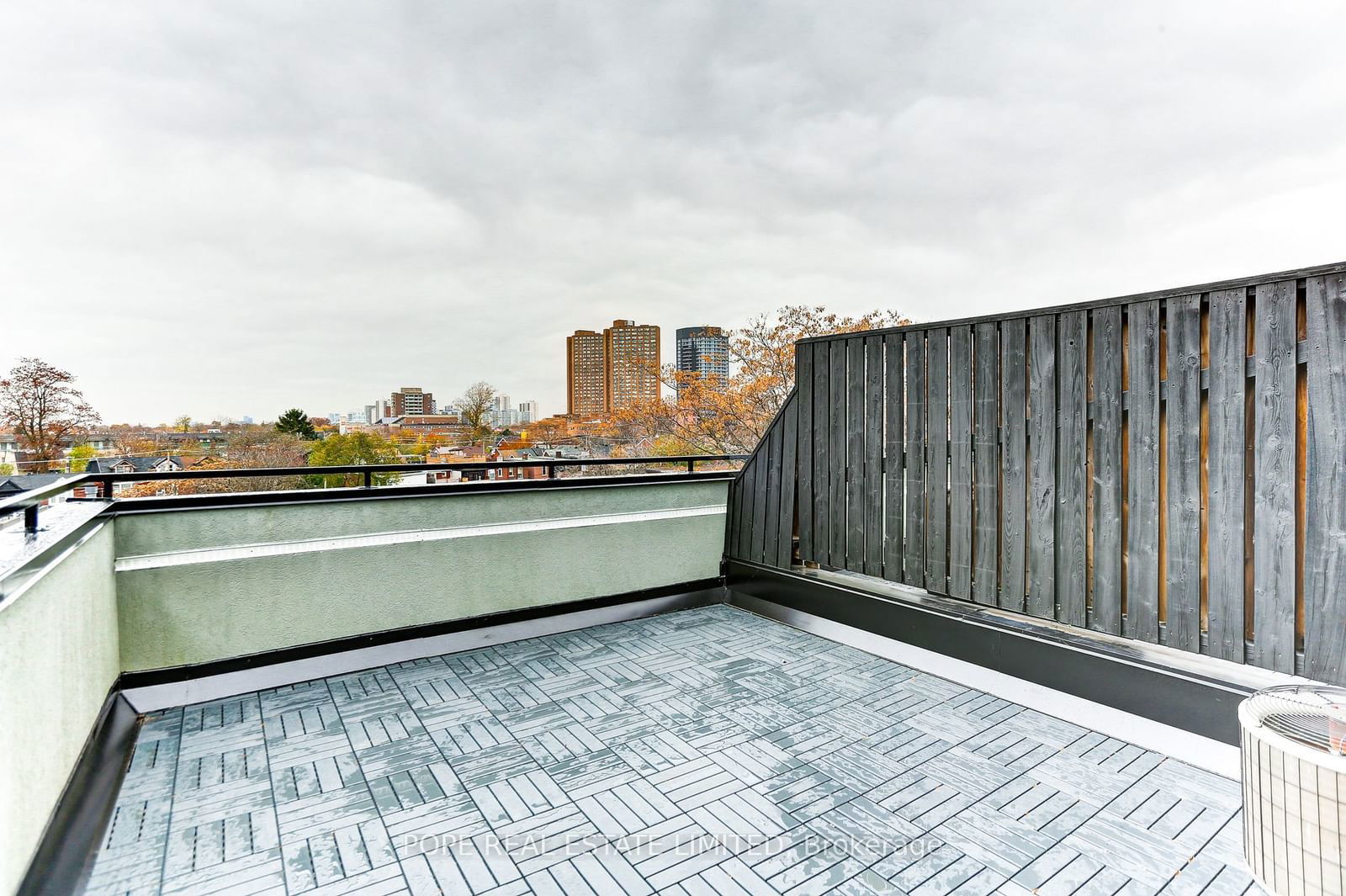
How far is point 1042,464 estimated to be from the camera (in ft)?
9.68

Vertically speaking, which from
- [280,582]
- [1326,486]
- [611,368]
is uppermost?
[611,368]

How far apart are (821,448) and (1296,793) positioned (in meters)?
3.24

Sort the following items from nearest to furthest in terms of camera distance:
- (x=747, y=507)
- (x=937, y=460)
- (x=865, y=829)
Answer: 1. (x=865, y=829)
2. (x=937, y=460)
3. (x=747, y=507)

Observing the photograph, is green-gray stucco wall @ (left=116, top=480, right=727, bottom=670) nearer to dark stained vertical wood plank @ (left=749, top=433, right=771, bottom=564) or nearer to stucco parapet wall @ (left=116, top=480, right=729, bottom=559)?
stucco parapet wall @ (left=116, top=480, right=729, bottom=559)

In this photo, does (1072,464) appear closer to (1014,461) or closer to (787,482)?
(1014,461)

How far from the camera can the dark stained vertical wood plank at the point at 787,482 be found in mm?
4422

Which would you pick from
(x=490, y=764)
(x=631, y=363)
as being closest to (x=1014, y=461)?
(x=490, y=764)

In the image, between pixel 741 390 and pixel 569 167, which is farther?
pixel 741 390

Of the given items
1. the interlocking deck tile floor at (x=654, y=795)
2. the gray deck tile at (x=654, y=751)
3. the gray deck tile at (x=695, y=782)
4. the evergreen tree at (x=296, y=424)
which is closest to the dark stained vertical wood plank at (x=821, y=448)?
the interlocking deck tile floor at (x=654, y=795)

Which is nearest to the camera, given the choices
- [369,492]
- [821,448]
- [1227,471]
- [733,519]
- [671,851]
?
[671,851]

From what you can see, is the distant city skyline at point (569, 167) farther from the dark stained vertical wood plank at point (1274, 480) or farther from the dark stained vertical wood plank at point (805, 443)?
the dark stained vertical wood plank at point (1274, 480)

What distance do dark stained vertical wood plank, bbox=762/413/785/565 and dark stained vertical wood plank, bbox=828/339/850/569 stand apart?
52 centimetres

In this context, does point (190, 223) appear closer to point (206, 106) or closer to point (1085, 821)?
point (206, 106)

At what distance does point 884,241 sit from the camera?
902 centimetres
